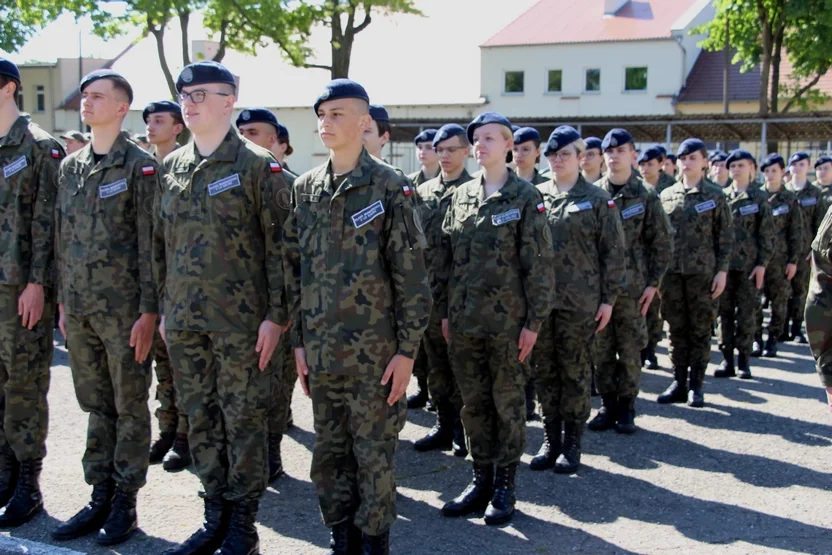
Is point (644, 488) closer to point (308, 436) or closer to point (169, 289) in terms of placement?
point (308, 436)

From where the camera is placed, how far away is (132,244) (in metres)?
4.51

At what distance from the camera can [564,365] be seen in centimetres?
575

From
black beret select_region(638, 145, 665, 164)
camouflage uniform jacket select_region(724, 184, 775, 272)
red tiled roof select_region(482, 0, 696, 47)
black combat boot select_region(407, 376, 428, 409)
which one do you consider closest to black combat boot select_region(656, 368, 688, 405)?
camouflage uniform jacket select_region(724, 184, 775, 272)

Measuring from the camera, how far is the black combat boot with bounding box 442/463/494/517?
4828mm

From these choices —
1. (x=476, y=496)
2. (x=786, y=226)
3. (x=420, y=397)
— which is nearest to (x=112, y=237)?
(x=476, y=496)

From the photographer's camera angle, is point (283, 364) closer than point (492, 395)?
No

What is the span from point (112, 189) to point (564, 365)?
304 cm

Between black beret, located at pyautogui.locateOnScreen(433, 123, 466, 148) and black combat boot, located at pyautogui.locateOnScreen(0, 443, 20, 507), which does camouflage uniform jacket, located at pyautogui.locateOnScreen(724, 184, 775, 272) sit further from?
black combat boot, located at pyautogui.locateOnScreen(0, 443, 20, 507)

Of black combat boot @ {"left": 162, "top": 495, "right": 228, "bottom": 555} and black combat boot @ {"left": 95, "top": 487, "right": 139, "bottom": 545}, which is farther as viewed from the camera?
black combat boot @ {"left": 95, "top": 487, "right": 139, "bottom": 545}

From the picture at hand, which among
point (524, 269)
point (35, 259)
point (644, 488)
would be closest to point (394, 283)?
point (524, 269)

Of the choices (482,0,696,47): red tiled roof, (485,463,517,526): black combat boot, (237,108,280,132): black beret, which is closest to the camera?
(485,463,517,526): black combat boot

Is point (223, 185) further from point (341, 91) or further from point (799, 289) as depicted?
point (799, 289)

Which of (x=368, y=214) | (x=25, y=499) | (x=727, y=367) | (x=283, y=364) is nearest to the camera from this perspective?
(x=368, y=214)

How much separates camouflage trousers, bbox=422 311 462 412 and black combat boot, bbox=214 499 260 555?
2.31m
